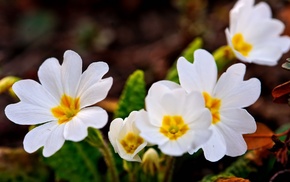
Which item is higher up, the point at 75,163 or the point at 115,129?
the point at 115,129

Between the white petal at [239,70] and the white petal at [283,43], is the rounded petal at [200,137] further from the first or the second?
the white petal at [283,43]

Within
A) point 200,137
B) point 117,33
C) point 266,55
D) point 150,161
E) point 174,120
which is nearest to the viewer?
point 200,137

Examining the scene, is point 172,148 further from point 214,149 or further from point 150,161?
point 150,161

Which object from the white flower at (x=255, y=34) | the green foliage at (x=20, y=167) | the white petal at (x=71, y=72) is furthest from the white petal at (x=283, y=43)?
the green foliage at (x=20, y=167)

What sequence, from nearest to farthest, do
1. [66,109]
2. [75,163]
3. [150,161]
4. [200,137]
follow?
[200,137] → [66,109] → [150,161] → [75,163]

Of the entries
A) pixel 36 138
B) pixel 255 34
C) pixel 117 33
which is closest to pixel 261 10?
pixel 255 34

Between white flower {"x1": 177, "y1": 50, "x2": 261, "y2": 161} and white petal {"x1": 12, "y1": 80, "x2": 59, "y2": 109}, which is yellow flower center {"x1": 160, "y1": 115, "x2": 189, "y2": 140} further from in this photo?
white petal {"x1": 12, "y1": 80, "x2": 59, "y2": 109}

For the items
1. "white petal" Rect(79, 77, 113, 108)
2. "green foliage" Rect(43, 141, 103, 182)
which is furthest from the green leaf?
"white petal" Rect(79, 77, 113, 108)

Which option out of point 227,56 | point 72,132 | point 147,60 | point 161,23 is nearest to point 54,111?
point 72,132
